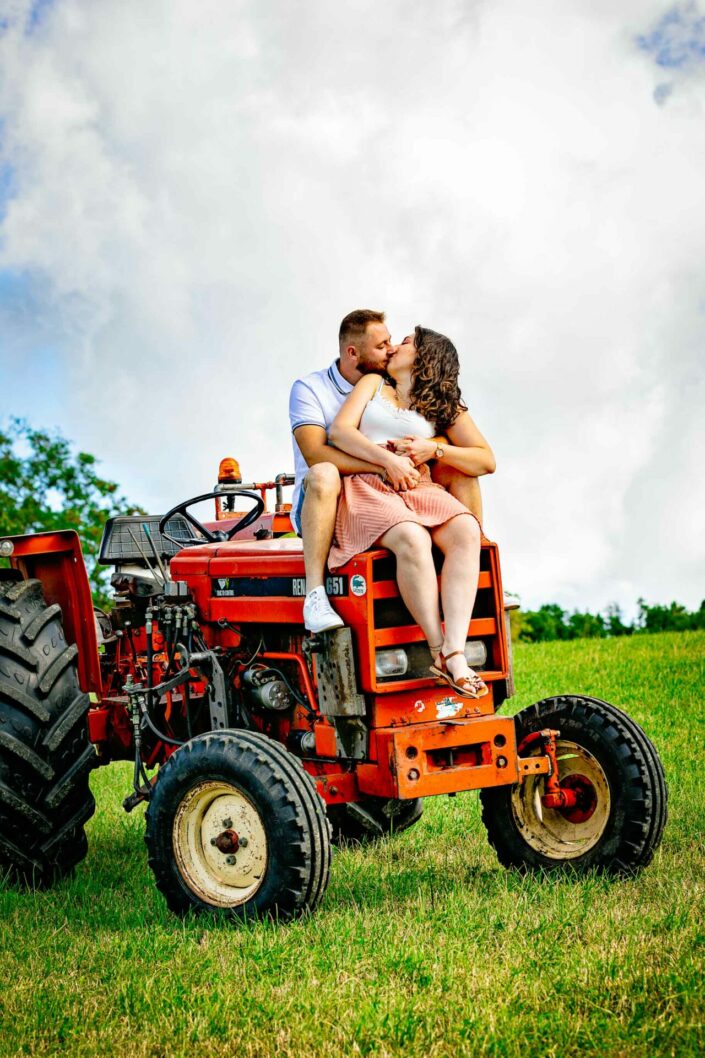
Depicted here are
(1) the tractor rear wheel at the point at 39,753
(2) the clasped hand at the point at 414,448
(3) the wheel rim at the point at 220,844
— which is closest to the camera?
(3) the wheel rim at the point at 220,844

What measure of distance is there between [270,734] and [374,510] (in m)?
1.30

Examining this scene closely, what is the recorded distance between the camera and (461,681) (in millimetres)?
4984

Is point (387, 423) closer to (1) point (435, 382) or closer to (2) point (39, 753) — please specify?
(1) point (435, 382)

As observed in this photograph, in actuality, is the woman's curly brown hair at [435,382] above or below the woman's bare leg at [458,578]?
above

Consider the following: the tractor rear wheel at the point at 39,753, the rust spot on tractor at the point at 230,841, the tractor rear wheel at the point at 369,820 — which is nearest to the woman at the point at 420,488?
the rust spot on tractor at the point at 230,841

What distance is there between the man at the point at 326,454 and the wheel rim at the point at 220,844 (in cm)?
76

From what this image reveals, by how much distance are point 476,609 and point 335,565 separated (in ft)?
2.37

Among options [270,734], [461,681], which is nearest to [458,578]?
[461,681]

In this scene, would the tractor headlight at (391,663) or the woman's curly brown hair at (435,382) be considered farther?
the woman's curly brown hair at (435,382)

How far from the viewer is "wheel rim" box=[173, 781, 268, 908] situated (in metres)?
4.98

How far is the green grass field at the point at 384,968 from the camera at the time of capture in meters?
3.83

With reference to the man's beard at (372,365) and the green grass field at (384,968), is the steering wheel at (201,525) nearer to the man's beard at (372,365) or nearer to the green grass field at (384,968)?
the man's beard at (372,365)

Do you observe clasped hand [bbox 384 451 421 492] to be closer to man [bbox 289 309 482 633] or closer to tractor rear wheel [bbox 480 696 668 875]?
man [bbox 289 309 482 633]

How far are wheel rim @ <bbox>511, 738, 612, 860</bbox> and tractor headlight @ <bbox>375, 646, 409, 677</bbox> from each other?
38.6 inches
